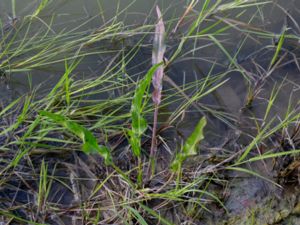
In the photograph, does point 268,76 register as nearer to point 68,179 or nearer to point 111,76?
point 111,76

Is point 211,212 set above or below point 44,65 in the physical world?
below

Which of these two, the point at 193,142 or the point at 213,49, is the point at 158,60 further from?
the point at 213,49

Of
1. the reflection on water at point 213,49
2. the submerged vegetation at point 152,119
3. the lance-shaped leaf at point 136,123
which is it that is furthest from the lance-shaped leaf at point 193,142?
the reflection on water at point 213,49

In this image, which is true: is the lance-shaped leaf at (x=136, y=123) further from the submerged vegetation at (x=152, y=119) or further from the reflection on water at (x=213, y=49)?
the reflection on water at (x=213, y=49)

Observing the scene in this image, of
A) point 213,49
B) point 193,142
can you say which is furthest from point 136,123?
point 213,49

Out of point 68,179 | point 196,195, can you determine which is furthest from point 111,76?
point 196,195

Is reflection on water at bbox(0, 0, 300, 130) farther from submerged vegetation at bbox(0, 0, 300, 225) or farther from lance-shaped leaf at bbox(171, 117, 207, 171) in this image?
lance-shaped leaf at bbox(171, 117, 207, 171)

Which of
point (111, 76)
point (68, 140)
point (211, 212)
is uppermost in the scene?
point (111, 76)

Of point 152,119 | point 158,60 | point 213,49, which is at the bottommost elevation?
point 152,119
